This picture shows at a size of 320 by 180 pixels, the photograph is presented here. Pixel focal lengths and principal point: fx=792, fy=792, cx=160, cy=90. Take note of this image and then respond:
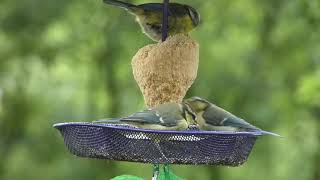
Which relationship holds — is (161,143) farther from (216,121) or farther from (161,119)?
(216,121)

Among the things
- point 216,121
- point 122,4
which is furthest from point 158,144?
point 122,4

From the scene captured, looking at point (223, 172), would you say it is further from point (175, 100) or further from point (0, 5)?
point (175, 100)

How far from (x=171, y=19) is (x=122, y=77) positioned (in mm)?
5498

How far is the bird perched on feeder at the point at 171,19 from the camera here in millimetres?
2715

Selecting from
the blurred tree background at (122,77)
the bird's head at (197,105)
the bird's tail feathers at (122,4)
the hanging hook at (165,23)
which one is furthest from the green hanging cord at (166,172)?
the blurred tree background at (122,77)

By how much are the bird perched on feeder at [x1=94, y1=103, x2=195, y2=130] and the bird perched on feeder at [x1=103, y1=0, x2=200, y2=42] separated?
53cm

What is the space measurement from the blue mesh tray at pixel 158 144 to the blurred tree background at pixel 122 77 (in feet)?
15.9

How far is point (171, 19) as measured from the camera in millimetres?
2715

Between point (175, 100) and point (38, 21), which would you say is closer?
point (175, 100)

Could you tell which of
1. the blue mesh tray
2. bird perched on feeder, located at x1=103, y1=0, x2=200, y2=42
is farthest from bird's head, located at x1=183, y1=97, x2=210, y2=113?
bird perched on feeder, located at x1=103, y1=0, x2=200, y2=42

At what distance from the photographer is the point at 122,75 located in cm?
820

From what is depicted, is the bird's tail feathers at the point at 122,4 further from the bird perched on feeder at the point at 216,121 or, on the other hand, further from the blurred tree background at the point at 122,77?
the blurred tree background at the point at 122,77

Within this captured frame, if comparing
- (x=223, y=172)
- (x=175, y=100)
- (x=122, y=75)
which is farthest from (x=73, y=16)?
(x=175, y=100)

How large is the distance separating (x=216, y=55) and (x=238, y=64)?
23 centimetres
